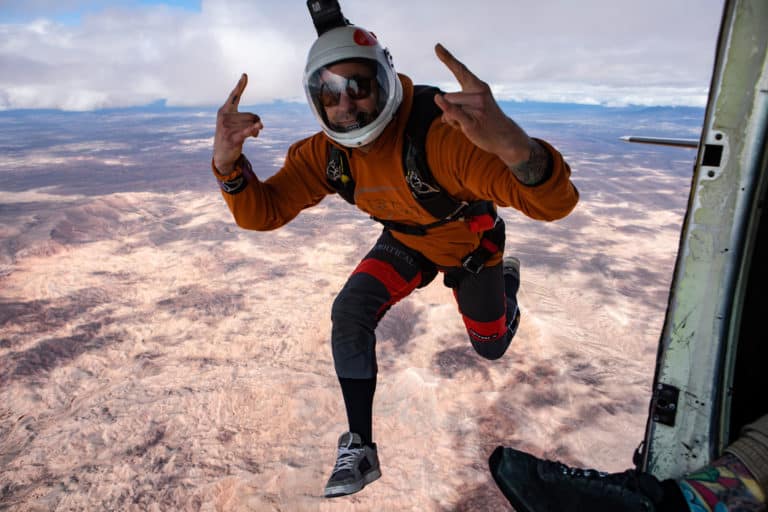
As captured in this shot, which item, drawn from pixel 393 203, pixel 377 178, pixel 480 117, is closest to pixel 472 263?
pixel 393 203

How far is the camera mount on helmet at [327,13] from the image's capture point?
2.46 m

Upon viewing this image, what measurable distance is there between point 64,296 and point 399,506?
3026 cm

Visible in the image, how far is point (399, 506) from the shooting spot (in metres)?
14.6

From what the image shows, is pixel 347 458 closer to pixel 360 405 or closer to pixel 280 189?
pixel 360 405

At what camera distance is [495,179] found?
5.81ft

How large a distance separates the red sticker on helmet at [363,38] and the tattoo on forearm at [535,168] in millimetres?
1239

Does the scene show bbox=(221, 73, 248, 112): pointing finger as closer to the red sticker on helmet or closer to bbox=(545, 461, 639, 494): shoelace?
the red sticker on helmet

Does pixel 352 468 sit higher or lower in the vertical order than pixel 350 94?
lower

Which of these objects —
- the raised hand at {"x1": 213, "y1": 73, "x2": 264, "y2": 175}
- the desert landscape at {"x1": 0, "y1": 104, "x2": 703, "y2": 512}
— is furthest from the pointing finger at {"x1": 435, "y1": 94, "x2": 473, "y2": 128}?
the desert landscape at {"x1": 0, "y1": 104, "x2": 703, "y2": 512}

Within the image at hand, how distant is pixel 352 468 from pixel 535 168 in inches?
73.3

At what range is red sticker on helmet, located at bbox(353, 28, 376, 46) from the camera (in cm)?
233

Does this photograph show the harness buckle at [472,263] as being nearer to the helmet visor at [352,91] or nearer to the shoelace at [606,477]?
the helmet visor at [352,91]

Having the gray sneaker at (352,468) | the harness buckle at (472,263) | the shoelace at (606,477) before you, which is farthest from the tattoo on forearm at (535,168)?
the gray sneaker at (352,468)

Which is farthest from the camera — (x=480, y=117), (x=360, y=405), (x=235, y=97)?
(x=360, y=405)
